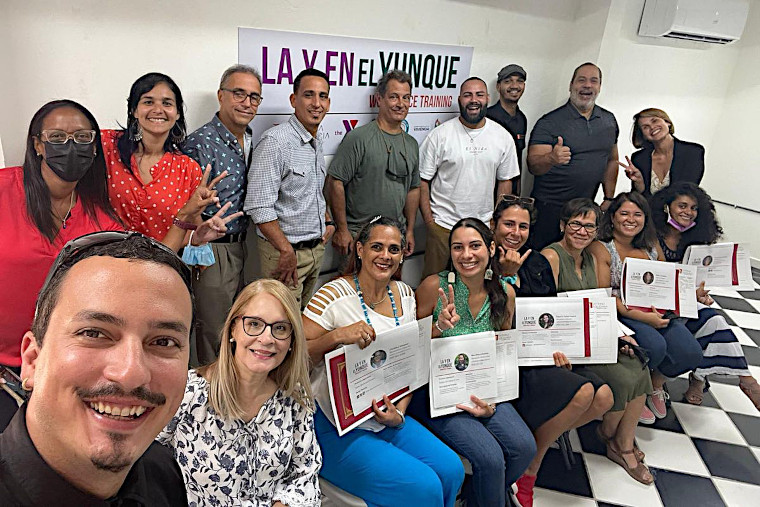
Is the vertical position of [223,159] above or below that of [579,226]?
above

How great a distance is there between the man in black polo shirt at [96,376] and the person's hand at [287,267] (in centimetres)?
223

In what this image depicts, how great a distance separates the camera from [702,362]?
3.28 m

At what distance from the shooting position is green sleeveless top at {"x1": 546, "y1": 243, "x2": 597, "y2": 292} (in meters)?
2.95

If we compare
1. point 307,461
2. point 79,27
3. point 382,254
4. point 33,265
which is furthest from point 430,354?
point 79,27

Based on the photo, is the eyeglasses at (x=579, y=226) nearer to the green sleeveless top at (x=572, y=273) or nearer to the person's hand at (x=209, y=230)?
the green sleeveless top at (x=572, y=273)

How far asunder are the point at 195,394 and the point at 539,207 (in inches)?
135

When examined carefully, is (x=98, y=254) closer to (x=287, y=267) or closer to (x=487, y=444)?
(x=487, y=444)

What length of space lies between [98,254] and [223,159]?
208 centimetres

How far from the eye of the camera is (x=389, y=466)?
2.05 metres

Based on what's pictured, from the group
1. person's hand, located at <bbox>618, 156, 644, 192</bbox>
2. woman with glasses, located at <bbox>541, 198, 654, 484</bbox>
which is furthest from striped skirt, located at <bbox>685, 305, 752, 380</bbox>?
person's hand, located at <bbox>618, 156, 644, 192</bbox>

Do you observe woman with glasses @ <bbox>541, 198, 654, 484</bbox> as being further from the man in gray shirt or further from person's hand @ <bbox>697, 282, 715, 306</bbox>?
the man in gray shirt

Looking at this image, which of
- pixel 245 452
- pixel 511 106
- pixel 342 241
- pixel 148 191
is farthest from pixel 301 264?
pixel 511 106

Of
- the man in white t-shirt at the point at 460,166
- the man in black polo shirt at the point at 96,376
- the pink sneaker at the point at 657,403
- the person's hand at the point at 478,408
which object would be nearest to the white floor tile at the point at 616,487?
the pink sneaker at the point at 657,403

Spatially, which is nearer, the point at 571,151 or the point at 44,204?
the point at 44,204
